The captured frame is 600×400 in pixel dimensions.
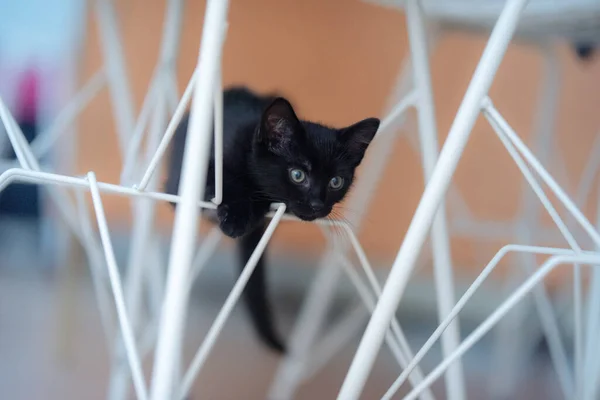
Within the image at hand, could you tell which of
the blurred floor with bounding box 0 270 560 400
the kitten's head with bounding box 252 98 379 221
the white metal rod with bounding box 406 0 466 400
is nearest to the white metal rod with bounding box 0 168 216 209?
the kitten's head with bounding box 252 98 379 221

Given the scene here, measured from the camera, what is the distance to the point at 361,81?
136 cm

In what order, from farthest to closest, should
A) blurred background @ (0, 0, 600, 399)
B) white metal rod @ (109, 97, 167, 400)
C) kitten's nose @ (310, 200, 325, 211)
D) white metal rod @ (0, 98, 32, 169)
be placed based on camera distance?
blurred background @ (0, 0, 600, 399) → white metal rod @ (109, 97, 167, 400) → kitten's nose @ (310, 200, 325, 211) → white metal rod @ (0, 98, 32, 169)

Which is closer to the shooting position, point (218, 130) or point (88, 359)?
point (218, 130)

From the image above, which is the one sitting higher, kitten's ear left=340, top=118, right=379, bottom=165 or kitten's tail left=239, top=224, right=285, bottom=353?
kitten's ear left=340, top=118, right=379, bottom=165

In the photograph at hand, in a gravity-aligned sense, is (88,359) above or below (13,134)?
below

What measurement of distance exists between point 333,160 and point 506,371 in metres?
0.69

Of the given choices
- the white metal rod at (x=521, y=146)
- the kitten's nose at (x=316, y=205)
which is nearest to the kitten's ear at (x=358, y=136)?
the kitten's nose at (x=316, y=205)

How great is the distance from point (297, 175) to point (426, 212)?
0.81 ft

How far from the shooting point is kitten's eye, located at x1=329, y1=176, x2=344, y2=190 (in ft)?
2.18

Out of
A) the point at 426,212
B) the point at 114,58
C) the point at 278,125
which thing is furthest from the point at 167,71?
the point at 426,212

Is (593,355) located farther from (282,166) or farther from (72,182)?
(72,182)

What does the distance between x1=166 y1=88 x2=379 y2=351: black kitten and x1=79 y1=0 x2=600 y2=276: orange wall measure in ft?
2.22

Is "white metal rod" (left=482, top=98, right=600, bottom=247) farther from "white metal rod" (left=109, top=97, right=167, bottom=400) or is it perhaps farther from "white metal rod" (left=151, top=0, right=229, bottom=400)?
"white metal rod" (left=109, top=97, right=167, bottom=400)

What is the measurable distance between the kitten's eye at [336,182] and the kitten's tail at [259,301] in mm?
204
